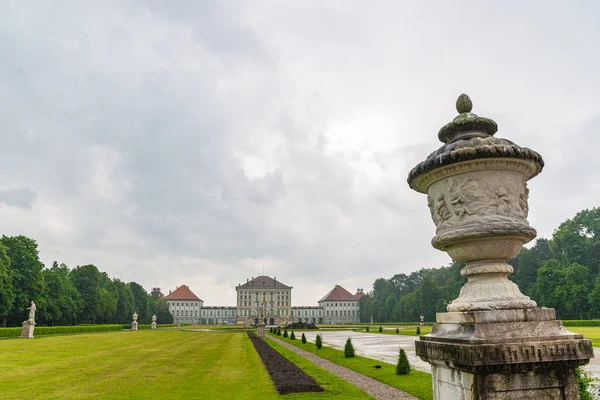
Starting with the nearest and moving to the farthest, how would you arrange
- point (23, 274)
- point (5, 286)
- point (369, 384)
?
point (369, 384), point (5, 286), point (23, 274)

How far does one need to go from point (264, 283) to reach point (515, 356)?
12484 cm

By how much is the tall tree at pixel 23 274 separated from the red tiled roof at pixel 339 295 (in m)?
93.1

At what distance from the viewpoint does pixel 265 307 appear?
122m

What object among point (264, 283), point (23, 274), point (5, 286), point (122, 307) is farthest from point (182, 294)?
point (5, 286)

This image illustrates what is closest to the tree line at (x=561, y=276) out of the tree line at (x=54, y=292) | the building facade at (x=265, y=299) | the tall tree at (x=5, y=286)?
the tall tree at (x=5, y=286)

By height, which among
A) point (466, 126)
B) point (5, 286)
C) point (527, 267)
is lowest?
point (466, 126)

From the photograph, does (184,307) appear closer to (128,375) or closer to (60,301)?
(60,301)

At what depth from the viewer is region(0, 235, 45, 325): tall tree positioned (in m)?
43.6

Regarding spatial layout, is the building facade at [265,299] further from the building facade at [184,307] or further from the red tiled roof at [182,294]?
the red tiled roof at [182,294]

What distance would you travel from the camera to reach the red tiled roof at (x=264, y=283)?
124m

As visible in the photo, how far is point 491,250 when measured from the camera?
3.07 m

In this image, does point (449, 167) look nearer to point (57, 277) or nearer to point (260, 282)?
point (57, 277)

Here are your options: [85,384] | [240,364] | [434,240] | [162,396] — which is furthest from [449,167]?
[240,364]

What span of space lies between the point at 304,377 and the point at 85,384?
249 inches
